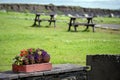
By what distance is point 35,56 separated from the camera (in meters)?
9.88

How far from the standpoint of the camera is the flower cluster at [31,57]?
970 cm

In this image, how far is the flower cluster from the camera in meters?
9.70

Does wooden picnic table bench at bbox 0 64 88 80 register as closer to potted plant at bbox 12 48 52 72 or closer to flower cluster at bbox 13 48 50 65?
potted plant at bbox 12 48 52 72

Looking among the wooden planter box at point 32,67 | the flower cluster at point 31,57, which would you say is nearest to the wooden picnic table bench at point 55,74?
the wooden planter box at point 32,67

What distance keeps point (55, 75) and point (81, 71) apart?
32.9 inches

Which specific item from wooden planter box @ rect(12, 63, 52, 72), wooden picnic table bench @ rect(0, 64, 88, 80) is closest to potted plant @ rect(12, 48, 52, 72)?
wooden planter box @ rect(12, 63, 52, 72)

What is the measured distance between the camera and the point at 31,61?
9.75 metres

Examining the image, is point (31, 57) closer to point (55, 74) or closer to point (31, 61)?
point (31, 61)

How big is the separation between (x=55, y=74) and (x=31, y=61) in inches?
28.5

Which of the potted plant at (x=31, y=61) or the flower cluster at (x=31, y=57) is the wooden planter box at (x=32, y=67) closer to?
the potted plant at (x=31, y=61)

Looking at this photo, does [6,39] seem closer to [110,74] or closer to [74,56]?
[74,56]

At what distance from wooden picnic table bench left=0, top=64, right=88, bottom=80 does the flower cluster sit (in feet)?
1.03

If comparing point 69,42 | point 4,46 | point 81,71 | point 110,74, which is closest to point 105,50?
point 69,42

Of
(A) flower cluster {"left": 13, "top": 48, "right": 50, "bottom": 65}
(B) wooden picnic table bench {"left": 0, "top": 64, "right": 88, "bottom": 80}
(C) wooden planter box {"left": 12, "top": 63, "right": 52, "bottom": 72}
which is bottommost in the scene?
(B) wooden picnic table bench {"left": 0, "top": 64, "right": 88, "bottom": 80}
